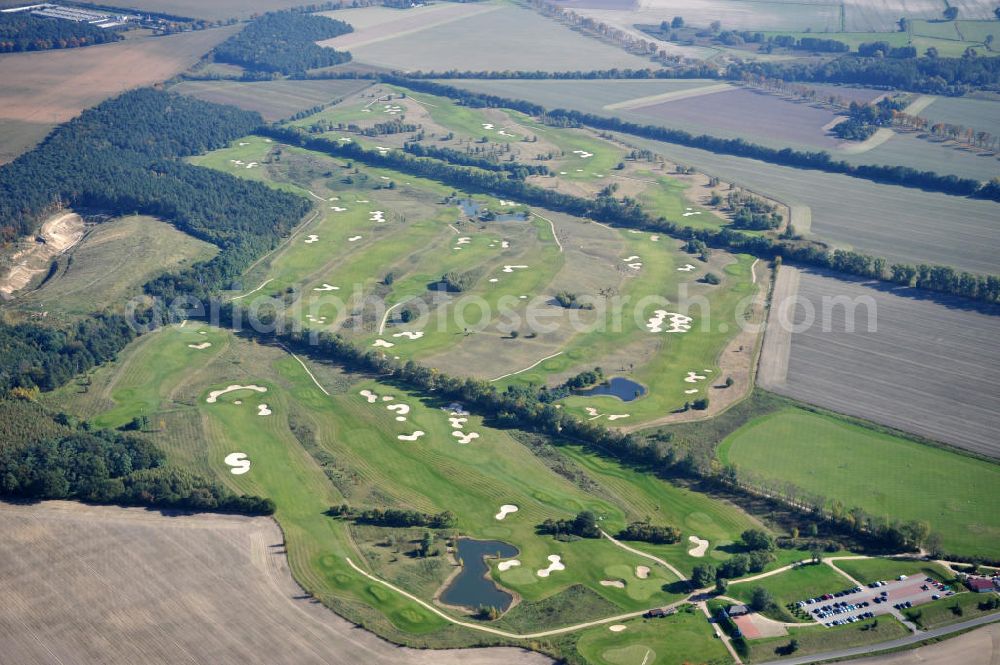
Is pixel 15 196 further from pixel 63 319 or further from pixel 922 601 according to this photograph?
pixel 922 601

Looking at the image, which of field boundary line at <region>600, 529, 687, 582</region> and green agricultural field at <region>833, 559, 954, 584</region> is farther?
field boundary line at <region>600, 529, 687, 582</region>

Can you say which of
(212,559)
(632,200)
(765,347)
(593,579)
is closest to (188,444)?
(212,559)

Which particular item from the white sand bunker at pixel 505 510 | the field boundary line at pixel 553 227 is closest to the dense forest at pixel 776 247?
the field boundary line at pixel 553 227

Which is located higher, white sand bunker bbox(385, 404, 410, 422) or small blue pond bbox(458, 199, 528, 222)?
small blue pond bbox(458, 199, 528, 222)

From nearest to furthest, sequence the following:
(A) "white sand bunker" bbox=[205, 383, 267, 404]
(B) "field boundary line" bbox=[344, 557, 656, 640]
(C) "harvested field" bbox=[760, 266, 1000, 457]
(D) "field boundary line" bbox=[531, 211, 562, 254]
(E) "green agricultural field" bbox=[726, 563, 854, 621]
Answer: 1. (B) "field boundary line" bbox=[344, 557, 656, 640]
2. (E) "green agricultural field" bbox=[726, 563, 854, 621]
3. (C) "harvested field" bbox=[760, 266, 1000, 457]
4. (A) "white sand bunker" bbox=[205, 383, 267, 404]
5. (D) "field boundary line" bbox=[531, 211, 562, 254]

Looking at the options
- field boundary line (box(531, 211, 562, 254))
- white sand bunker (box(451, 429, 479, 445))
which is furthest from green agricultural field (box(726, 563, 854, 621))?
field boundary line (box(531, 211, 562, 254))

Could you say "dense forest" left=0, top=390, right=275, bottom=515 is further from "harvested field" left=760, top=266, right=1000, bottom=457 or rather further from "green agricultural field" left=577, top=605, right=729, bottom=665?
"harvested field" left=760, top=266, right=1000, bottom=457

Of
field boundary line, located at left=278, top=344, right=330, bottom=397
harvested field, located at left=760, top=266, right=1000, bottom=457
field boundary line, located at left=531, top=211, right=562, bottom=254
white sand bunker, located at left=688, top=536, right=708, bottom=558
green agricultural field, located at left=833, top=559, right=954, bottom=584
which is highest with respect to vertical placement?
A: field boundary line, located at left=531, top=211, right=562, bottom=254

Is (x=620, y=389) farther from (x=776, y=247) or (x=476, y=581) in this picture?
(x=776, y=247)

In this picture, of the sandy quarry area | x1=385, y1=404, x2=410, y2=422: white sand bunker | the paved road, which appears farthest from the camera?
the sandy quarry area
